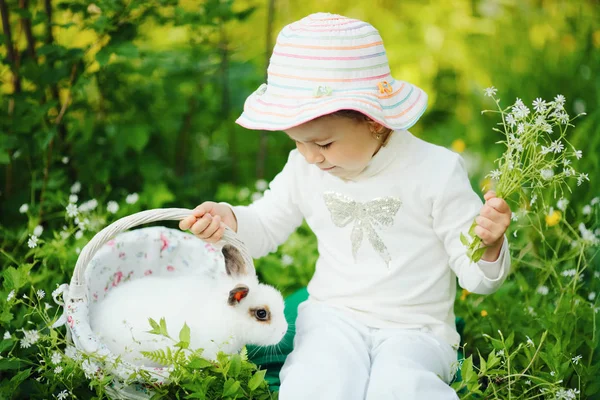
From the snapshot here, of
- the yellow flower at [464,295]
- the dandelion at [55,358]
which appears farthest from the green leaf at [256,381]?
the yellow flower at [464,295]

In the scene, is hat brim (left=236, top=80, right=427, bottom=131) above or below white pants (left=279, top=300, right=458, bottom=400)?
above

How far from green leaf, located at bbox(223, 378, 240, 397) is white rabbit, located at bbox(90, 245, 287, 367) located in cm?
12

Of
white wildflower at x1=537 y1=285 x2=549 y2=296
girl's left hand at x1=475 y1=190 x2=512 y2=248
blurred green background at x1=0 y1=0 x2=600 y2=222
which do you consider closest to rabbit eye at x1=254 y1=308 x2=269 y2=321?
girl's left hand at x1=475 y1=190 x2=512 y2=248

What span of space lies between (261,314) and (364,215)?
0.47 metres

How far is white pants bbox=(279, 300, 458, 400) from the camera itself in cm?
185

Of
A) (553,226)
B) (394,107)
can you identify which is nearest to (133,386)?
(394,107)

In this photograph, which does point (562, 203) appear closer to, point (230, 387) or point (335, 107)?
point (335, 107)

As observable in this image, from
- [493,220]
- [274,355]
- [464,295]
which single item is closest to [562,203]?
[464,295]

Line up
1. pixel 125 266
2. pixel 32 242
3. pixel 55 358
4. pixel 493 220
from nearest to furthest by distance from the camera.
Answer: pixel 493 220
pixel 55 358
pixel 32 242
pixel 125 266

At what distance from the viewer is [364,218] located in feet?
7.10

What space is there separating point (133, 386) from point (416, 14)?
4.13m

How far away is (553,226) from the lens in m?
2.78

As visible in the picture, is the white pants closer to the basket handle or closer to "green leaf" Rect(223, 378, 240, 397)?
"green leaf" Rect(223, 378, 240, 397)

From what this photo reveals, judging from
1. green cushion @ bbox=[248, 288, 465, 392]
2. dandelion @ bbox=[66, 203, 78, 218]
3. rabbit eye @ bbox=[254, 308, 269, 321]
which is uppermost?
dandelion @ bbox=[66, 203, 78, 218]
